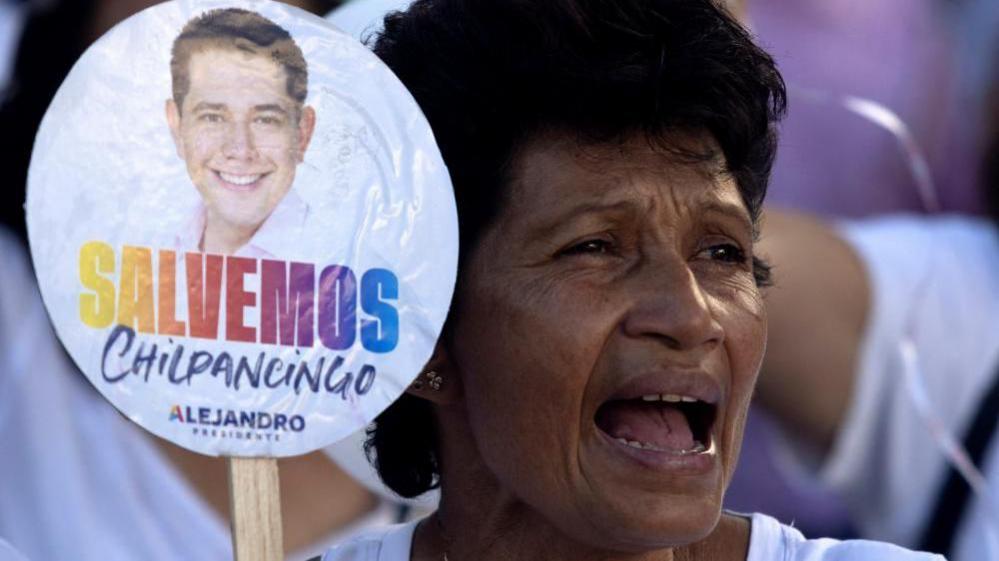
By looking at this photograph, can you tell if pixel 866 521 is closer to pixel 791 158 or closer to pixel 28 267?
pixel 791 158

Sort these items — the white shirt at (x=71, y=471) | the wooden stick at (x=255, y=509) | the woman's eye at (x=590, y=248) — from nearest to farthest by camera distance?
the wooden stick at (x=255, y=509)
the woman's eye at (x=590, y=248)
the white shirt at (x=71, y=471)

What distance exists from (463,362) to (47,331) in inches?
60.5

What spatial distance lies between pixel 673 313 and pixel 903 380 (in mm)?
2025

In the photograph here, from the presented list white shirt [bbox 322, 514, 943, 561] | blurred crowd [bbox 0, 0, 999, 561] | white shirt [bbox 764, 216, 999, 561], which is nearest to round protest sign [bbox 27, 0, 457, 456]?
white shirt [bbox 322, 514, 943, 561]

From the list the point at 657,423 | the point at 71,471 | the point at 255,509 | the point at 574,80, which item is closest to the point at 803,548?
the point at 657,423

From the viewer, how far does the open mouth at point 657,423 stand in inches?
91.2

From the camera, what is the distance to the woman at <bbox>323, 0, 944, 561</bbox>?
7.52ft

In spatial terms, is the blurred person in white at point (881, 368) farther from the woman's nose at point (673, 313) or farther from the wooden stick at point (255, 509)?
the wooden stick at point (255, 509)

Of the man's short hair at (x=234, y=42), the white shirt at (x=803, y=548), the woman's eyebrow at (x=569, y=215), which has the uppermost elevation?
the man's short hair at (x=234, y=42)

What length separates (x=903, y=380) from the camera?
13.7ft

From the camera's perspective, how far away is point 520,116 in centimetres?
242

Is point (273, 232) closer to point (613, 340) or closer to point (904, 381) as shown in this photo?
point (613, 340)

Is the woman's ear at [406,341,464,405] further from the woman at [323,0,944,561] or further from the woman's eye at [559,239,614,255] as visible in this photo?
the woman's eye at [559,239,614,255]

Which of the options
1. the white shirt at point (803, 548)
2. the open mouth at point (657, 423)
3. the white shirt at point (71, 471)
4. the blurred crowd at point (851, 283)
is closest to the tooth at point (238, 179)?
the open mouth at point (657, 423)
